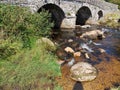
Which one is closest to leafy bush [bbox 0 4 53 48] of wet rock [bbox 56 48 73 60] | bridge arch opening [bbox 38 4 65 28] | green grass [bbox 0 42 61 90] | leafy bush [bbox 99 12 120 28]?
green grass [bbox 0 42 61 90]

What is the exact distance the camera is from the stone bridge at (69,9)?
2238cm

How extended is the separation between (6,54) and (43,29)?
5.36m

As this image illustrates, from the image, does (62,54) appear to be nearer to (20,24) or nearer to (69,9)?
(20,24)

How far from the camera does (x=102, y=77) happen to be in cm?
1280

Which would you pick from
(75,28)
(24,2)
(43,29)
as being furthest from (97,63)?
(75,28)

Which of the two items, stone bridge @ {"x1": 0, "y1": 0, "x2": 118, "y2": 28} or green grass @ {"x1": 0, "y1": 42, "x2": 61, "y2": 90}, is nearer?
green grass @ {"x1": 0, "y1": 42, "x2": 61, "y2": 90}

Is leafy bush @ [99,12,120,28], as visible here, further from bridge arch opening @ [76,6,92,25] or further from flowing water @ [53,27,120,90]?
flowing water @ [53,27,120,90]

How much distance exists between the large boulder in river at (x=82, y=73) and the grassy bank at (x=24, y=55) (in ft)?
3.42

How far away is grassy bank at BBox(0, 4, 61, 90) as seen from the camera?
10250mm

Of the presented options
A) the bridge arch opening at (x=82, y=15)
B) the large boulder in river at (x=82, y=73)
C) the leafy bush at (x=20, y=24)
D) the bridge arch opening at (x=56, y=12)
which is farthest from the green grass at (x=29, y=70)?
the bridge arch opening at (x=82, y=15)

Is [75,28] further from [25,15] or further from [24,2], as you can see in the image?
[25,15]

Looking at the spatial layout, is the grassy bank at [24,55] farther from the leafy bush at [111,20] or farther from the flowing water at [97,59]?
the leafy bush at [111,20]

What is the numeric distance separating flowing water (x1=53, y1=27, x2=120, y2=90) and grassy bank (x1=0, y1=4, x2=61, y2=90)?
1.11m

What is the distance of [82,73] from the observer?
41.0ft
